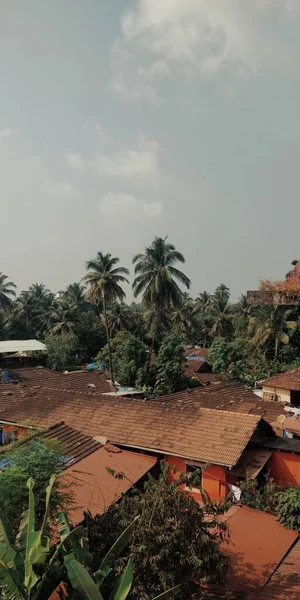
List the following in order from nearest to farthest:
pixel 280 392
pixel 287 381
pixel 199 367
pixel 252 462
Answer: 1. pixel 252 462
2. pixel 287 381
3. pixel 280 392
4. pixel 199 367

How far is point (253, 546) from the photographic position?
32.0ft

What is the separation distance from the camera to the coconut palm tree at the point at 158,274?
35.8m

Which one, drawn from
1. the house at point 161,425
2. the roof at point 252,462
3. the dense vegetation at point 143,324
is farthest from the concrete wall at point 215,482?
the dense vegetation at point 143,324

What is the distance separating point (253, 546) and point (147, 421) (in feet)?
23.9

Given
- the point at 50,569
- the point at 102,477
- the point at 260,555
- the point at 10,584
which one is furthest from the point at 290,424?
the point at 10,584

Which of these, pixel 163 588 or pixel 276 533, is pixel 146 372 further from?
pixel 163 588

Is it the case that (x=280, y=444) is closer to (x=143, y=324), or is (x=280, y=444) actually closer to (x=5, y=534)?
(x=5, y=534)

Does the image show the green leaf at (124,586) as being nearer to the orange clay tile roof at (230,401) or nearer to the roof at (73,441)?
the roof at (73,441)

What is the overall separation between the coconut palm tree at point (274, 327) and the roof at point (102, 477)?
2921cm

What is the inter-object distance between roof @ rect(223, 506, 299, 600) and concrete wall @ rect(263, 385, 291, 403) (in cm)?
2222

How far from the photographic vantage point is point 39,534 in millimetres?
5695

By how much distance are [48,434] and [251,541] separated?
7.61 meters

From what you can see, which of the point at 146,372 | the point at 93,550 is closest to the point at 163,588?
the point at 93,550

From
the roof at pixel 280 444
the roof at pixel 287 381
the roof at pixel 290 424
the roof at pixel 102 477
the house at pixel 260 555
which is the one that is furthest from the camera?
the roof at pixel 287 381
